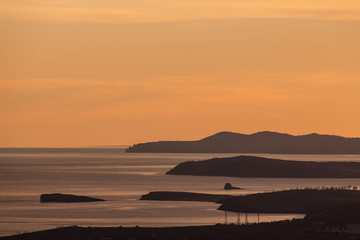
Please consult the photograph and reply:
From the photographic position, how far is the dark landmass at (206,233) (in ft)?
314

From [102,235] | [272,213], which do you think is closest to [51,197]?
[272,213]

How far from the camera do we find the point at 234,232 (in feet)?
324

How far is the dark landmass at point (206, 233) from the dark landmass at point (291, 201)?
26.1 metres

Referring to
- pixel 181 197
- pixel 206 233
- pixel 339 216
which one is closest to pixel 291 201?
pixel 181 197

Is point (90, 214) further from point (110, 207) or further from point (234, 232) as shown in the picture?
point (234, 232)

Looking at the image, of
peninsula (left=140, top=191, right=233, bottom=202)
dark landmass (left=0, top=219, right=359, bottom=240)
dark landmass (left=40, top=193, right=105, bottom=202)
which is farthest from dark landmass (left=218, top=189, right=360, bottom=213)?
dark landmass (left=0, top=219, right=359, bottom=240)

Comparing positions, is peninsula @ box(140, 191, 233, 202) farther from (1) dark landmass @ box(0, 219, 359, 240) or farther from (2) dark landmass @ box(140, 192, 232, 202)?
(1) dark landmass @ box(0, 219, 359, 240)

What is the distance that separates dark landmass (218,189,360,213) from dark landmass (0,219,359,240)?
85.5 ft

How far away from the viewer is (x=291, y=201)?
138375 millimetres

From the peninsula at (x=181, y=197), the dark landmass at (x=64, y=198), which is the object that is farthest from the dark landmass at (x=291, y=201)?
the dark landmass at (x=64, y=198)

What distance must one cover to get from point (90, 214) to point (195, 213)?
501 inches

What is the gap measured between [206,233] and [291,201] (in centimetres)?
4157

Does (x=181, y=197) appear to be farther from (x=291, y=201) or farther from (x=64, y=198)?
(x=291, y=201)

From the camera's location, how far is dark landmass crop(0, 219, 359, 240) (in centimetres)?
9581
